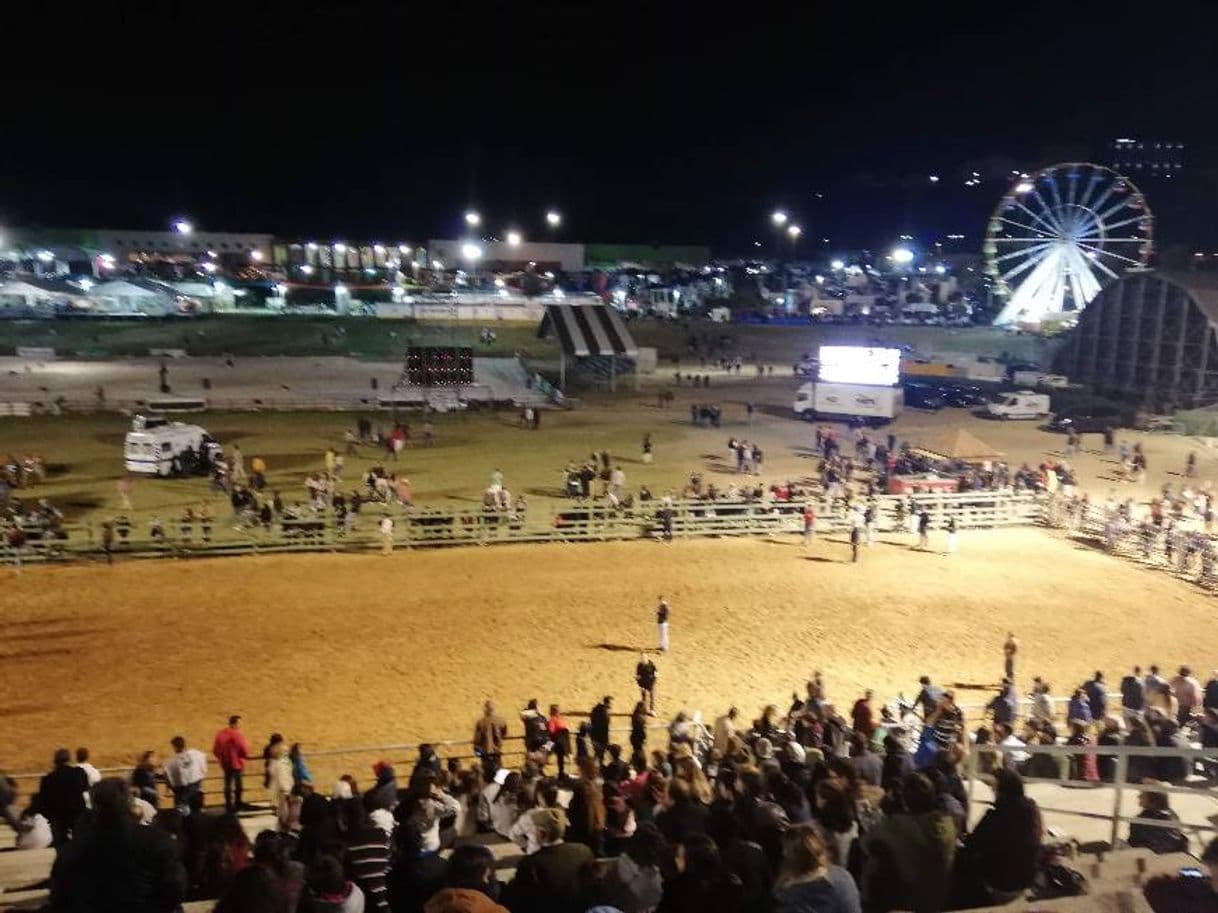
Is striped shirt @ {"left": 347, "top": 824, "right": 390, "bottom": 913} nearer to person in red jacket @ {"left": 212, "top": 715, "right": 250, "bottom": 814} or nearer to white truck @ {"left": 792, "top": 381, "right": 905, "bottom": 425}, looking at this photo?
person in red jacket @ {"left": 212, "top": 715, "right": 250, "bottom": 814}

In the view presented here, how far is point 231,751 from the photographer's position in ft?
→ 36.1

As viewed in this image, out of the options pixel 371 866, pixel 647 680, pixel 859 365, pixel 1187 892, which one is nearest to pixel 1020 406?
pixel 859 365

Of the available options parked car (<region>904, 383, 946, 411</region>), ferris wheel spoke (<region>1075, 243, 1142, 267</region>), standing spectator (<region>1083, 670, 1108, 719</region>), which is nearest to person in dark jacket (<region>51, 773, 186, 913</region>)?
standing spectator (<region>1083, 670, 1108, 719</region>)

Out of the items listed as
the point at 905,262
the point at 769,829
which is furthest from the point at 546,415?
the point at 905,262

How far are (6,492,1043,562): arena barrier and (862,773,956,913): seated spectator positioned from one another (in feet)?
61.7

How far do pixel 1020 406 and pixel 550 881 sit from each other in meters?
46.4

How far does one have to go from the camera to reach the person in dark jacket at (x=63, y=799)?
28.0ft

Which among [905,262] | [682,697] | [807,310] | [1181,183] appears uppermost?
[1181,183]

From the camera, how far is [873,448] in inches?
1469

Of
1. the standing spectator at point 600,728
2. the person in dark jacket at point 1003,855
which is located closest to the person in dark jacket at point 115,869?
the person in dark jacket at point 1003,855

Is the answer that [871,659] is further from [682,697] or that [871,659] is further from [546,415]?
[546,415]

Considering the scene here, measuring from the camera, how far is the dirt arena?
14.5m

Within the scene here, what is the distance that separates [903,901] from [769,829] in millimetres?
1112

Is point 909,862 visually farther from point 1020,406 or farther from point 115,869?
point 1020,406
